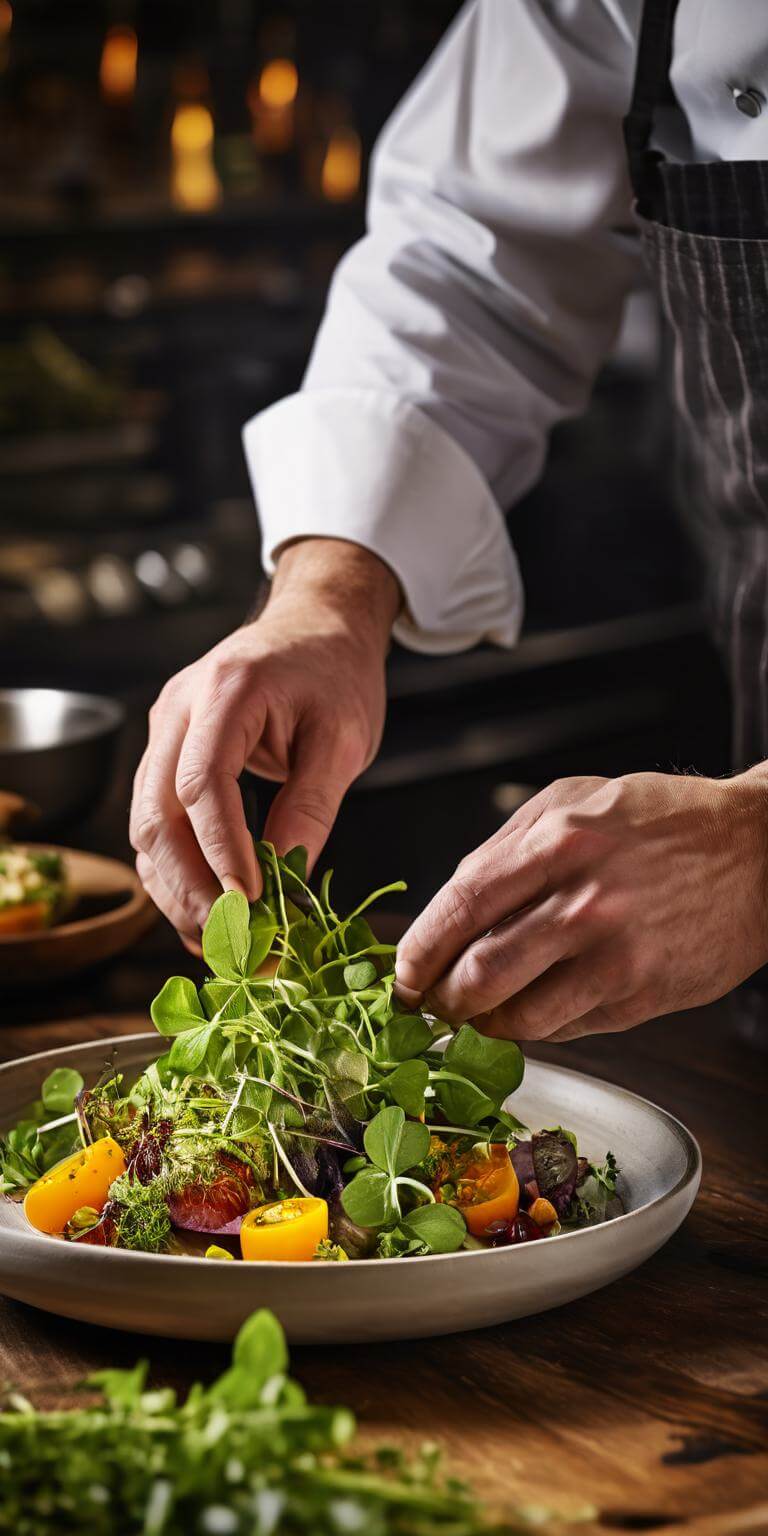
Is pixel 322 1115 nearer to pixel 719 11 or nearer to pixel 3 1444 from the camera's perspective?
pixel 3 1444

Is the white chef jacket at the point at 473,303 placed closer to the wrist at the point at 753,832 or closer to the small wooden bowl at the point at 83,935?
the small wooden bowl at the point at 83,935

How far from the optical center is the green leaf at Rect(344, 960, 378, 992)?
991 mm

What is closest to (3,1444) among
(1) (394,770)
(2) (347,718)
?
(2) (347,718)

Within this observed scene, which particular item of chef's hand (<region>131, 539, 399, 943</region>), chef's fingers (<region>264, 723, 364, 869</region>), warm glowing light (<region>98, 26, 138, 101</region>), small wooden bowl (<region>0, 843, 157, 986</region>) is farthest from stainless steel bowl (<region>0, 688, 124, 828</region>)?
warm glowing light (<region>98, 26, 138, 101</region>)

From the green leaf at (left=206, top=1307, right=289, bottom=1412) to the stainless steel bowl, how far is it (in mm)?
1065

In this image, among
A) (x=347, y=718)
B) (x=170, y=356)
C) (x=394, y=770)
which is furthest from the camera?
(x=170, y=356)

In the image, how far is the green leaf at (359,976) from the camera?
3.25 feet

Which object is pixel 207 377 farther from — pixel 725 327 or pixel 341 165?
pixel 725 327

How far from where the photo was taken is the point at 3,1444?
0.64 m

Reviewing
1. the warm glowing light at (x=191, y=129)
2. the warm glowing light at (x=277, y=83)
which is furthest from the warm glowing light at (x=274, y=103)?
the warm glowing light at (x=191, y=129)

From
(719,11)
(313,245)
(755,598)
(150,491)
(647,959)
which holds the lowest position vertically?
(150,491)

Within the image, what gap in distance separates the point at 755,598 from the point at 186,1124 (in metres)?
0.95

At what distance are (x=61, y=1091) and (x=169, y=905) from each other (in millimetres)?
149

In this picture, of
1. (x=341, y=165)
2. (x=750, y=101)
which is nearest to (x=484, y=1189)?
(x=750, y=101)
